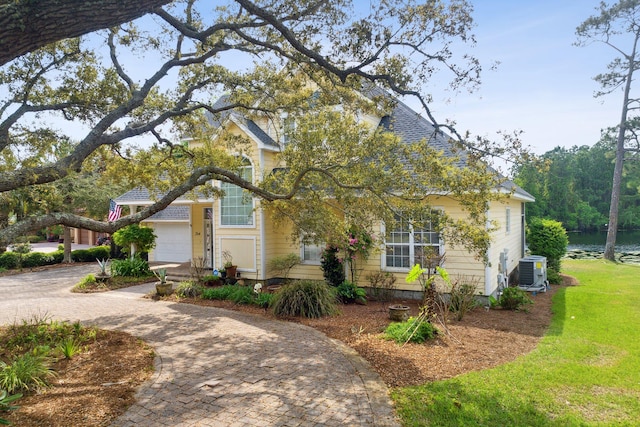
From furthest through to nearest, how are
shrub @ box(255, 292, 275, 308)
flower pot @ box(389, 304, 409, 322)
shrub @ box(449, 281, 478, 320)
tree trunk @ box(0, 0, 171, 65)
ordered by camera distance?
shrub @ box(255, 292, 275, 308)
shrub @ box(449, 281, 478, 320)
flower pot @ box(389, 304, 409, 322)
tree trunk @ box(0, 0, 171, 65)

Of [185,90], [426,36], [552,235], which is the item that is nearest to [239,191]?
[185,90]

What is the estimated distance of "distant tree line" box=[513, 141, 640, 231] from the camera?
47.8 meters

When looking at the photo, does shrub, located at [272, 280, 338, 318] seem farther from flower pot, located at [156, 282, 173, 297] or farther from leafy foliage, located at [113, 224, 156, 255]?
leafy foliage, located at [113, 224, 156, 255]

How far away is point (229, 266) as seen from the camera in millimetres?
13414

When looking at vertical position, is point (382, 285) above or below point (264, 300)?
above

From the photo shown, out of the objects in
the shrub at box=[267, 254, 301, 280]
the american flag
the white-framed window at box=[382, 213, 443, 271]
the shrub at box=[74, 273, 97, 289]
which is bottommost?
the shrub at box=[74, 273, 97, 289]

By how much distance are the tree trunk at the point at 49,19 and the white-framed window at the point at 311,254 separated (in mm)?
9616

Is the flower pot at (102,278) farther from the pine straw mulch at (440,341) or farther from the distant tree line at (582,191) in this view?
the distant tree line at (582,191)

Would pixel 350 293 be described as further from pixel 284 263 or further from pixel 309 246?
pixel 309 246

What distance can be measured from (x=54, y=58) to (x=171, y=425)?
8.87 meters

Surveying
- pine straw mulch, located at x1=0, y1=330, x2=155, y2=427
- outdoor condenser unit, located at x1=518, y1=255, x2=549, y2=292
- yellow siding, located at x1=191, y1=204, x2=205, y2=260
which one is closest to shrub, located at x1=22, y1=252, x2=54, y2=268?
yellow siding, located at x1=191, y1=204, x2=205, y2=260

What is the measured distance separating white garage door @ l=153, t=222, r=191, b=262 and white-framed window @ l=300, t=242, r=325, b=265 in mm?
9734

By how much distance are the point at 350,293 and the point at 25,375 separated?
7.56 meters

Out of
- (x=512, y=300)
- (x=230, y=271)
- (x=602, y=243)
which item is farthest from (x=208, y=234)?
(x=602, y=243)
